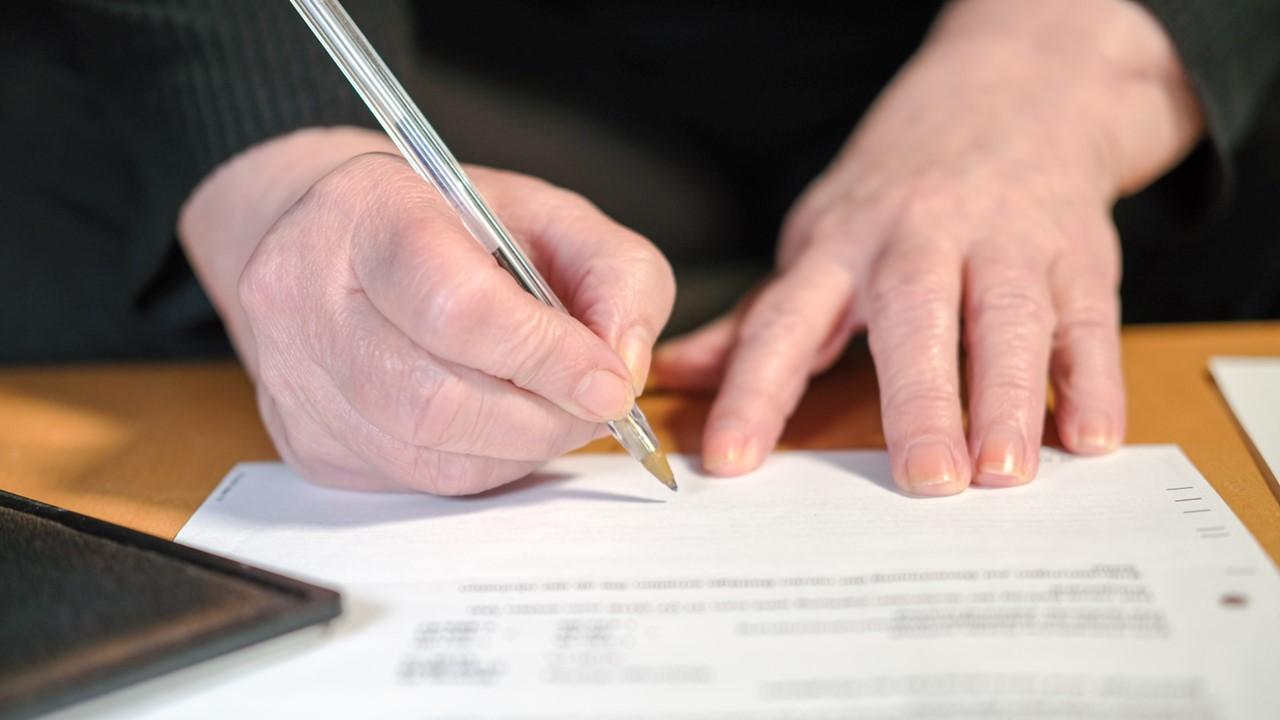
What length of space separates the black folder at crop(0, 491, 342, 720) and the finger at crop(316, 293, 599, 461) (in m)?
0.10

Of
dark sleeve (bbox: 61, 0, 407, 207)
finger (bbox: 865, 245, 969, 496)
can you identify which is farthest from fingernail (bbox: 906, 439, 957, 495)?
dark sleeve (bbox: 61, 0, 407, 207)

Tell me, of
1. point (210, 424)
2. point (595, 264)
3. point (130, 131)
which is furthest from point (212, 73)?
point (595, 264)

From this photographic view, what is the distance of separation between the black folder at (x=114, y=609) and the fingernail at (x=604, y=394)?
0.15m

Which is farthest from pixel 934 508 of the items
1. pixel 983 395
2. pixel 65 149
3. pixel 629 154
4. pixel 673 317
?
pixel 65 149

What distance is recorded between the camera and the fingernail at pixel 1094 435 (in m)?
0.60

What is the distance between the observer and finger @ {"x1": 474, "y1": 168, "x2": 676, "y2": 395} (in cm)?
56

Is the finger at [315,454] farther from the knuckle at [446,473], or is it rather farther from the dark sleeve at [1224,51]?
the dark sleeve at [1224,51]

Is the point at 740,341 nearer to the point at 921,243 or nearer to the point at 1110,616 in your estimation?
the point at 921,243

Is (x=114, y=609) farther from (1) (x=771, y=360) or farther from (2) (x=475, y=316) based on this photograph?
(1) (x=771, y=360)

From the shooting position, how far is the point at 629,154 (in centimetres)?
102

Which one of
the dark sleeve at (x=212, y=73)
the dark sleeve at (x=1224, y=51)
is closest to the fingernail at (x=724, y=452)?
the dark sleeve at (x=212, y=73)

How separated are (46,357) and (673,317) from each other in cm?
57

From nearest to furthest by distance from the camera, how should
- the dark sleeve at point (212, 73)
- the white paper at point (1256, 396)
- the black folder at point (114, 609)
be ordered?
the black folder at point (114, 609)
the white paper at point (1256, 396)
the dark sleeve at point (212, 73)

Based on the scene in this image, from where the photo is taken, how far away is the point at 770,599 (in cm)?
47
